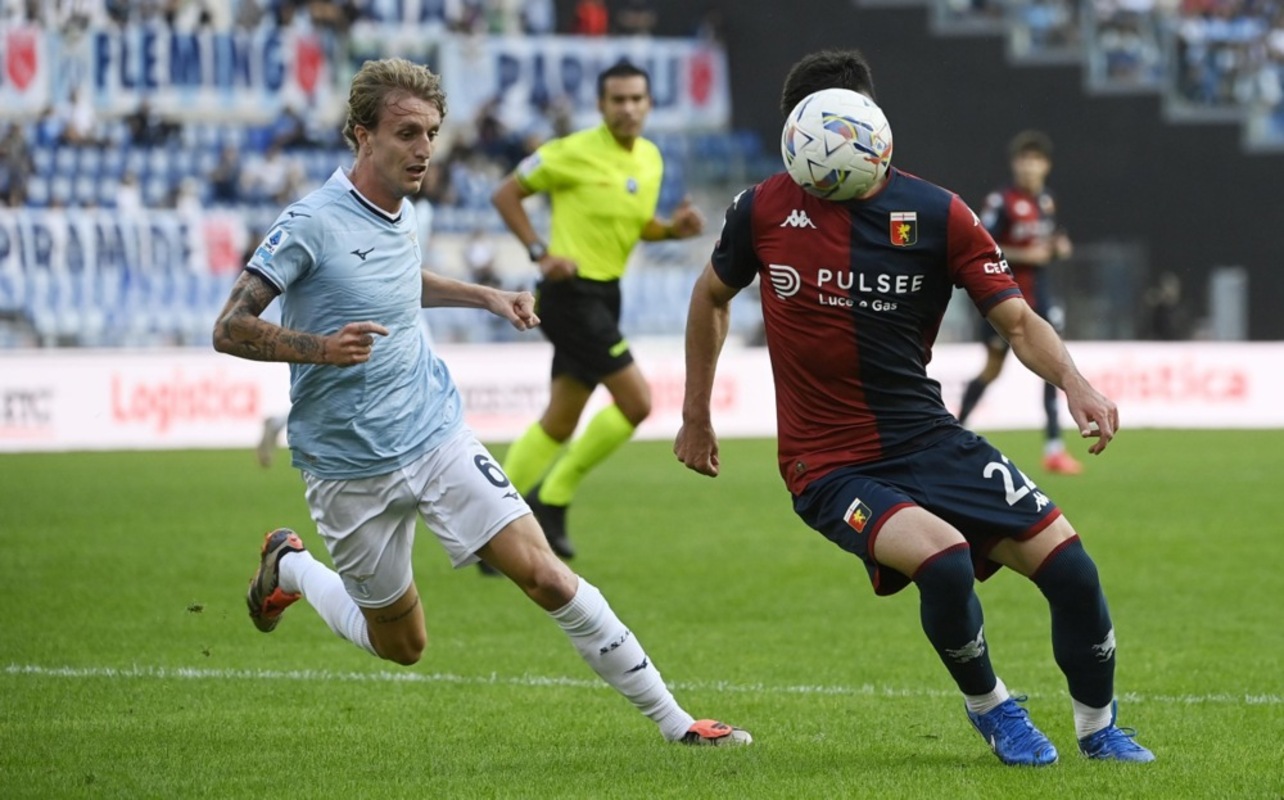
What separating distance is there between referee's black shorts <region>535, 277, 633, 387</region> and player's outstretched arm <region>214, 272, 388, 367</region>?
5573mm

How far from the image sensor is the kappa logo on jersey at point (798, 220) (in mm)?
6094

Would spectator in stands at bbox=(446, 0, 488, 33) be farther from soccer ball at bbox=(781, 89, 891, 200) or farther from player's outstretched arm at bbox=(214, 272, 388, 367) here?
soccer ball at bbox=(781, 89, 891, 200)

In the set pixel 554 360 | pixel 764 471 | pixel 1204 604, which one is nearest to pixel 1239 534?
pixel 1204 604

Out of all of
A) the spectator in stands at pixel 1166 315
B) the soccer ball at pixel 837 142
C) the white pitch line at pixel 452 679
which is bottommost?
the spectator in stands at pixel 1166 315

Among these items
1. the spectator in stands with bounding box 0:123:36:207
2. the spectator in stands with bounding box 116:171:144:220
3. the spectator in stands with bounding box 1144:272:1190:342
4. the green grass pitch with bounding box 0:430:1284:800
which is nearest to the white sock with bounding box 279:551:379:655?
the green grass pitch with bounding box 0:430:1284:800

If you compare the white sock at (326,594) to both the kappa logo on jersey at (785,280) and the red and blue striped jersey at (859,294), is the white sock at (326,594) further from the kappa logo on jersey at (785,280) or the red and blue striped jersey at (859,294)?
the kappa logo on jersey at (785,280)

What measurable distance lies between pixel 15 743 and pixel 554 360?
5.58 meters

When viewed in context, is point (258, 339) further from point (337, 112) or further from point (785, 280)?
point (337, 112)

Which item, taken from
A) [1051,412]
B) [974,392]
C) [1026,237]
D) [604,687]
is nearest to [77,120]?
[974,392]

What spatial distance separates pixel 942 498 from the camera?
5.98 metres

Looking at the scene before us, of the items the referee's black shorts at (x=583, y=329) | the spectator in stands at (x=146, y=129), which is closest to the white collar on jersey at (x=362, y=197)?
the referee's black shorts at (x=583, y=329)

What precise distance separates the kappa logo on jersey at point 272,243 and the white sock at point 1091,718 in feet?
9.39

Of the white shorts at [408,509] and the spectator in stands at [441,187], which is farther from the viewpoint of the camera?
Answer: the spectator in stands at [441,187]

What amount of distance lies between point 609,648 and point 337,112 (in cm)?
2522
